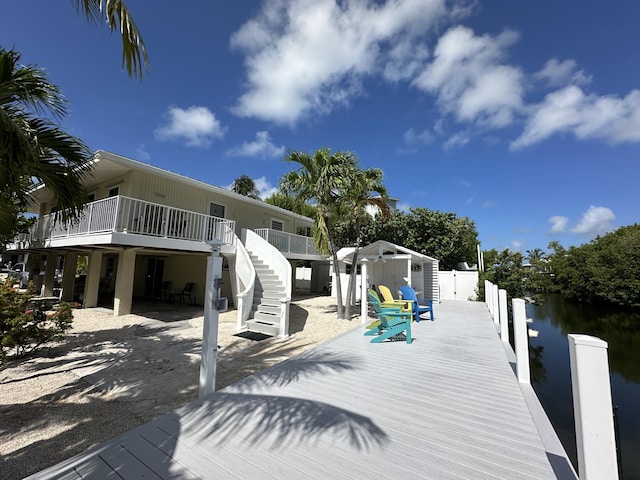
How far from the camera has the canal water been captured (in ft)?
19.2

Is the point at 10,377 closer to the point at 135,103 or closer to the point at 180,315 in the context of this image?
the point at 180,315

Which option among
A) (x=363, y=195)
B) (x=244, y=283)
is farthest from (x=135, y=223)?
(x=363, y=195)

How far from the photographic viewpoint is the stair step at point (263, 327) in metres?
7.77

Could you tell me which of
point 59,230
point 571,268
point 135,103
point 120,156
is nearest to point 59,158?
point 120,156

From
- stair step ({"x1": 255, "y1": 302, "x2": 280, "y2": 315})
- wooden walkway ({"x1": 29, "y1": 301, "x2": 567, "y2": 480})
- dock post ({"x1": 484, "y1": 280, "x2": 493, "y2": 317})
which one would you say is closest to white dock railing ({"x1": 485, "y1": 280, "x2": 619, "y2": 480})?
wooden walkway ({"x1": 29, "y1": 301, "x2": 567, "y2": 480})

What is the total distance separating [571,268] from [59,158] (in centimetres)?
4069

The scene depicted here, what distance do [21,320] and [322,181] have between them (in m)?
7.84

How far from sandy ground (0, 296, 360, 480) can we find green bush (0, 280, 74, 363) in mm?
431

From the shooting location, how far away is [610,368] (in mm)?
11281

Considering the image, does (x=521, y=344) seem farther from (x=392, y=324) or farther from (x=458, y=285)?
(x=458, y=285)

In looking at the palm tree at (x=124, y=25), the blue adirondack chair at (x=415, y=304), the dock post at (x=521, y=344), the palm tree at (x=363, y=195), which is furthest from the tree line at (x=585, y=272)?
the palm tree at (x=124, y=25)

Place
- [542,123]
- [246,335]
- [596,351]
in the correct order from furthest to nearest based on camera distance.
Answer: [542,123] → [246,335] → [596,351]

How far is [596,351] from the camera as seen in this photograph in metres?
1.72

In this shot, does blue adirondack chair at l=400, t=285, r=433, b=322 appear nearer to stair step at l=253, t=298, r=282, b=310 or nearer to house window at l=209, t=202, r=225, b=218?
stair step at l=253, t=298, r=282, b=310
